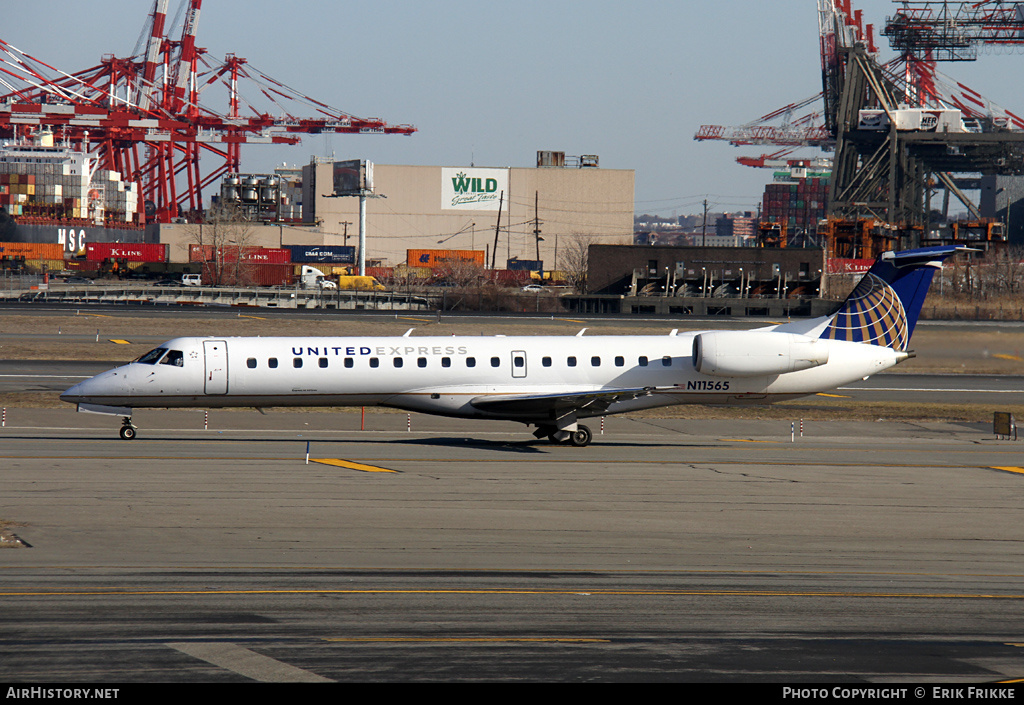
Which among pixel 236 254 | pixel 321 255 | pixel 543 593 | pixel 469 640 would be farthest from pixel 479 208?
pixel 469 640

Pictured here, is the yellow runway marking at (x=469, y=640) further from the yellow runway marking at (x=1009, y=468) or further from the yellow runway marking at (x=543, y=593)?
the yellow runway marking at (x=1009, y=468)

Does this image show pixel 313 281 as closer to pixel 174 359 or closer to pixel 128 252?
pixel 128 252

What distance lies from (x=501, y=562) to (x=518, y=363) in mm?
13196

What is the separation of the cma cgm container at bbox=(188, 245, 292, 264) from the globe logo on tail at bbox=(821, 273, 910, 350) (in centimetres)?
9883

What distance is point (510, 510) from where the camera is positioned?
20.3 meters

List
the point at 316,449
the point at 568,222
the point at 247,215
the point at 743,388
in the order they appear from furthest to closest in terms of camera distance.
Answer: the point at 568,222
the point at 247,215
the point at 743,388
the point at 316,449

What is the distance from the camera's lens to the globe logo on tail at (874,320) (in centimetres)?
3103

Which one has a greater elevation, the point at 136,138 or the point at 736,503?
the point at 136,138

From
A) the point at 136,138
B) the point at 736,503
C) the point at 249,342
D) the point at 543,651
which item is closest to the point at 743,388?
the point at 736,503

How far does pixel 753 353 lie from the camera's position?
2931 cm

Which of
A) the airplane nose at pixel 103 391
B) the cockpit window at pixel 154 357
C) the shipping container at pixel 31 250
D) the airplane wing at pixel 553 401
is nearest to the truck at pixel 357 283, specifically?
the shipping container at pixel 31 250

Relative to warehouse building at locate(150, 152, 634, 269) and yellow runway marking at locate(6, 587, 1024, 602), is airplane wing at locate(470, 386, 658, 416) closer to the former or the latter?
yellow runway marking at locate(6, 587, 1024, 602)
